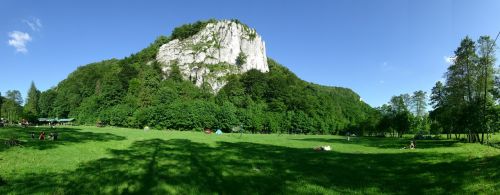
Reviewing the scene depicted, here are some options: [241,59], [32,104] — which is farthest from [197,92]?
[32,104]

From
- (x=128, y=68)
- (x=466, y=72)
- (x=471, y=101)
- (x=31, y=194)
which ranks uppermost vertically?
(x=128, y=68)

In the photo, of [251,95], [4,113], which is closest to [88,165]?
[251,95]

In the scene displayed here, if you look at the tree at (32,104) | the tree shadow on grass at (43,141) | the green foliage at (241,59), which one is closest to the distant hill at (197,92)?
the green foliage at (241,59)

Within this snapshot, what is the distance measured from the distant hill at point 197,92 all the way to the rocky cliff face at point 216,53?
1.29 feet

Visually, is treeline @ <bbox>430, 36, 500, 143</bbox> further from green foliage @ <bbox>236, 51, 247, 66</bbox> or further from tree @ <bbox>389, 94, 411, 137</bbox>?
green foliage @ <bbox>236, 51, 247, 66</bbox>

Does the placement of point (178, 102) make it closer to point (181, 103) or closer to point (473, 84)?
point (181, 103)

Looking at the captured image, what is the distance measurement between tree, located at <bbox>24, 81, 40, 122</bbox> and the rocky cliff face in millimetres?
56441

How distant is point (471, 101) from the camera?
4859 cm

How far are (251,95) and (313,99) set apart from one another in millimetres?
27091

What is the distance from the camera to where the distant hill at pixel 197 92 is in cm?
11988

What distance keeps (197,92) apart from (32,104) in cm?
7404

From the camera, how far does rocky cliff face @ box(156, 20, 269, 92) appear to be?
15600 centimetres

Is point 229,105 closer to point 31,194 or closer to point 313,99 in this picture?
point 313,99

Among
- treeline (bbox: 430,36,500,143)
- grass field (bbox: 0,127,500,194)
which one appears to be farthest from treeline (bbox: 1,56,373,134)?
grass field (bbox: 0,127,500,194)
